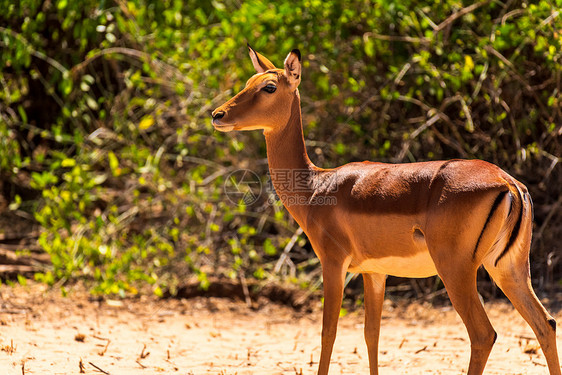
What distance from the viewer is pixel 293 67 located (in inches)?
169

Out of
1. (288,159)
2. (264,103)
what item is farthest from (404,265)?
(264,103)

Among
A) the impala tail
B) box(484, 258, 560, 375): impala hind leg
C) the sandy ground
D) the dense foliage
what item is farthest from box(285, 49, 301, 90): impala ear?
the dense foliage

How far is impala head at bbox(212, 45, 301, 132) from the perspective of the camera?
409 cm

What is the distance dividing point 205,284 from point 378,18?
349 centimetres

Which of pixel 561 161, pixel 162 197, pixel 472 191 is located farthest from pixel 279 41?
pixel 472 191

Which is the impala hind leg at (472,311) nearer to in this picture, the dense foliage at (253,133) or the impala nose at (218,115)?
the impala nose at (218,115)

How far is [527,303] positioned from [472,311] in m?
0.42

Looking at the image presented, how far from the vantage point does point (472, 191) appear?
3514 mm

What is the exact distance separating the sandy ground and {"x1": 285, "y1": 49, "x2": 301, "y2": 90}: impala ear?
205cm

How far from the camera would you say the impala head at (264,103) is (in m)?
4.09

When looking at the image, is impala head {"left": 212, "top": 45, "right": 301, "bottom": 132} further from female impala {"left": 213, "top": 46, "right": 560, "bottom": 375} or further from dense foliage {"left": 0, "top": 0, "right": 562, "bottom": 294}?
dense foliage {"left": 0, "top": 0, "right": 562, "bottom": 294}

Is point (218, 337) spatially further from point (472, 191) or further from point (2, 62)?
point (2, 62)

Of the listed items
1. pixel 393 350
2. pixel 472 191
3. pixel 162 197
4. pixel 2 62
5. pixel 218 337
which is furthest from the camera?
pixel 2 62

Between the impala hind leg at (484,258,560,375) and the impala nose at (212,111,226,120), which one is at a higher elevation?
the impala nose at (212,111,226,120)
